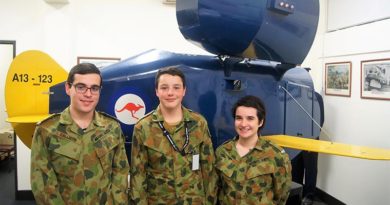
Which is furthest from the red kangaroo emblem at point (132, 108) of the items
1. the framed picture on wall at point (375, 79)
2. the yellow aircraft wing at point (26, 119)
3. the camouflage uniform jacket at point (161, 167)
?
the framed picture on wall at point (375, 79)

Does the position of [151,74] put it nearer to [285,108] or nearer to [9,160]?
[285,108]

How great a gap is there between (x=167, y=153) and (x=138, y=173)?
0.67 feet

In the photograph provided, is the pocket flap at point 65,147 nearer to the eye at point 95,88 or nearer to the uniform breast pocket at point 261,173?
the eye at point 95,88

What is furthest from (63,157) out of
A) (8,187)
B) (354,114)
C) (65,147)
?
(8,187)

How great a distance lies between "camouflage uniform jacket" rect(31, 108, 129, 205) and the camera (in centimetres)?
171

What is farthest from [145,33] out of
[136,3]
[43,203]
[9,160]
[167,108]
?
[9,160]

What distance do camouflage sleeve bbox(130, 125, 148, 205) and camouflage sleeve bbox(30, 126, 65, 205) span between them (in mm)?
389

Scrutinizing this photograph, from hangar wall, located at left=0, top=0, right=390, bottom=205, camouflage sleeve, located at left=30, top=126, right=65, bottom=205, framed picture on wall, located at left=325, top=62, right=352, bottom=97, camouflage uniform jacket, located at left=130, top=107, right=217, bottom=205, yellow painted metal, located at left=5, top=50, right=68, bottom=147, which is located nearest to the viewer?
camouflage sleeve, located at left=30, top=126, right=65, bottom=205

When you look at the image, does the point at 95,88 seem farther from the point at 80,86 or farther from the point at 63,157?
the point at 63,157

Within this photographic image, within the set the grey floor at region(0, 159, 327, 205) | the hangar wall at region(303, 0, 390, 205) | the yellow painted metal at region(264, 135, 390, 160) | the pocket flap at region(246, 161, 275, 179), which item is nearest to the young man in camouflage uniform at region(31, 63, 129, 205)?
the pocket flap at region(246, 161, 275, 179)

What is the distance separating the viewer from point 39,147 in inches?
67.9

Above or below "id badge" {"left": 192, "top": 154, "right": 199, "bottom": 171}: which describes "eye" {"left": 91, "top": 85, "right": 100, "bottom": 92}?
above

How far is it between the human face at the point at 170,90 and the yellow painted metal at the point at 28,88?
3.01 feet

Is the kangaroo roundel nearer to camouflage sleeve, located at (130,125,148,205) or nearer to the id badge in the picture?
camouflage sleeve, located at (130,125,148,205)
